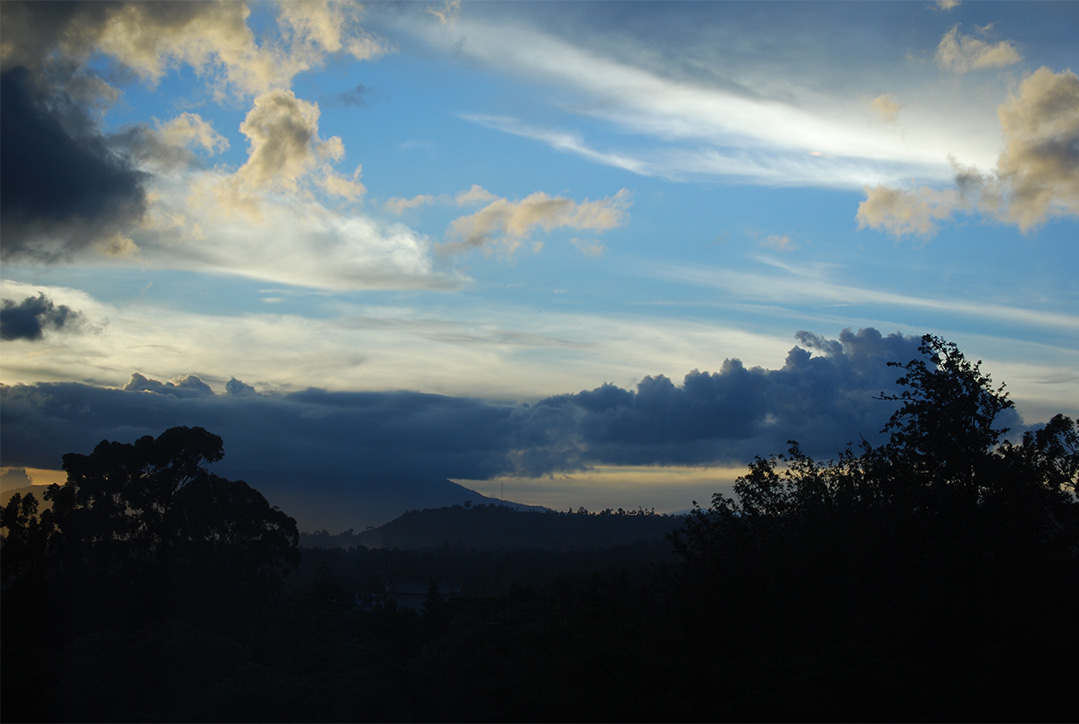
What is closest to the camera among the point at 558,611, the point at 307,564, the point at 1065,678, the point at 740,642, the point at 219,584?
the point at 1065,678

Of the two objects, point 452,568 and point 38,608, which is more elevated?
point 38,608

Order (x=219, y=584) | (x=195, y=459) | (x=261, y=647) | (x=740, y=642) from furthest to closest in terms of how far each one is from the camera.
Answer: (x=195, y=459)
(x=219, y=584)
(x=261, y=647)
(x=740, y=642)

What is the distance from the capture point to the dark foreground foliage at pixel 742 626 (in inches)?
774

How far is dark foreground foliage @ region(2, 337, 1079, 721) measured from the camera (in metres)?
19.7

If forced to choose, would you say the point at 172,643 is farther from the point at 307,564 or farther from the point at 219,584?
the point at 307,564

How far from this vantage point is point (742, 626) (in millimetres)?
28062

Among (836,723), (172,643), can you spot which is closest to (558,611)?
(172,643)

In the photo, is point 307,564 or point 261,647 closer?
point 261,647

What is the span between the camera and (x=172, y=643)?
93.5ft

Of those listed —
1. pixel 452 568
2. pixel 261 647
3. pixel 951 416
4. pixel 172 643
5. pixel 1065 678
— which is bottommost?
pixel 452 568

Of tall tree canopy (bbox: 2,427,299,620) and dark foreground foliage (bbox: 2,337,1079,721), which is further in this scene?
tall tree canopy (bbox: 2,427,299,620)

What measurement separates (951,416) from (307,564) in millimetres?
110795

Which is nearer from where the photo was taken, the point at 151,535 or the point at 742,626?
the point at 742,626

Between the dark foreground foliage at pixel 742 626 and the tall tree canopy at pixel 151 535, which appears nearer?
the dark foreground foliage at pixel 742 626
